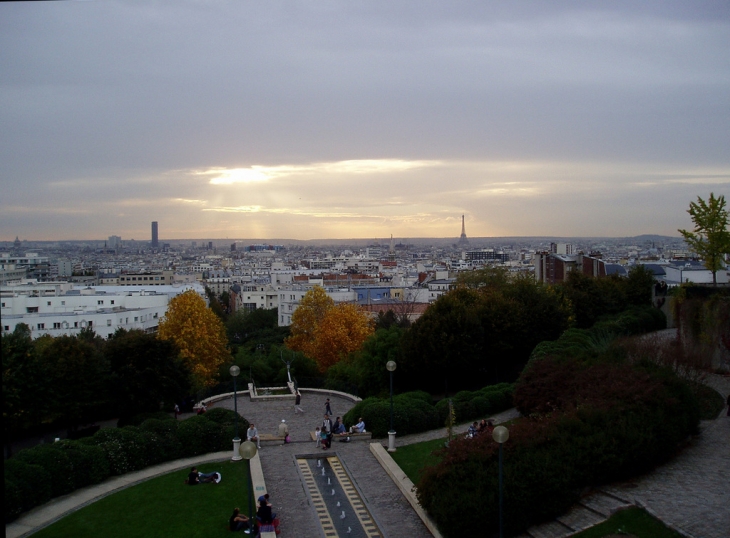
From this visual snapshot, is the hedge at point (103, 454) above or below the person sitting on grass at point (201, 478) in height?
above

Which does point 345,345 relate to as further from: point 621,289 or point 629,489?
point 629,489

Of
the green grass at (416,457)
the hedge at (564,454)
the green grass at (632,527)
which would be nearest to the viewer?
the green grass at (632,527)

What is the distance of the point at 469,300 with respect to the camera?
27.6 meters

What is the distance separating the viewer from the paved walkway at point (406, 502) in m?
10.5

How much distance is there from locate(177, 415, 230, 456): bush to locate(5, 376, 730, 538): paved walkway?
1.07 feet

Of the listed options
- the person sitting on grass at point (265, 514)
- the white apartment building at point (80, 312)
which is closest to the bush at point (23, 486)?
the person sitting on grass at point (265, 514)

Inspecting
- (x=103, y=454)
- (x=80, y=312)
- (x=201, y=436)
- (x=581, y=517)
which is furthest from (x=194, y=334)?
(x=80, y=312)

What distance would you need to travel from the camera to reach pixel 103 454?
15.0 m

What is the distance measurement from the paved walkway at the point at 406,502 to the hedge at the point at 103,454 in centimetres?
24

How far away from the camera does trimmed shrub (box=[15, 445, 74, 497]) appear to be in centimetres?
1375

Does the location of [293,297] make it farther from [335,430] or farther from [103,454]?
[103,454]

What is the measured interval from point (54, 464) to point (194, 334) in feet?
49.2

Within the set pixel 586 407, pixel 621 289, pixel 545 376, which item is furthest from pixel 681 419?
pixel 621 289

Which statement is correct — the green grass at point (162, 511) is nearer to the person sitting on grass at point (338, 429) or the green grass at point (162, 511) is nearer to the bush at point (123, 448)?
the bush at point (123, 448)
